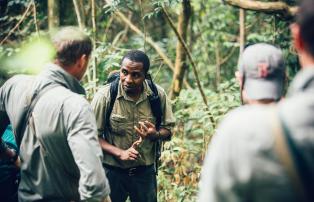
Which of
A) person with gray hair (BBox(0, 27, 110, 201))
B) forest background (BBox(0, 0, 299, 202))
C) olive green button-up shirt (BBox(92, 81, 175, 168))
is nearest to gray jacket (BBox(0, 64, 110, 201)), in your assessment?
person with gray hair (BBox(0, 27, 110, 201))

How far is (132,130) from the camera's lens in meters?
4.54

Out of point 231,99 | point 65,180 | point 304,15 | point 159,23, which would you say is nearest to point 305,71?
point 304,15

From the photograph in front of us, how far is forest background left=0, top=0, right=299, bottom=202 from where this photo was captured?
19.7ft

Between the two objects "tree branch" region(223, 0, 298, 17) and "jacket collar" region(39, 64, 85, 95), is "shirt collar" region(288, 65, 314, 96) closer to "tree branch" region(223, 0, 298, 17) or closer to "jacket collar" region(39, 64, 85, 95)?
"jacket collar" region(39, 64, 85, 95)

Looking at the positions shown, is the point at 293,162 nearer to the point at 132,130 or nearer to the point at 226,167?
the point at 226,167

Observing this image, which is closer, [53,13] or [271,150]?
[271,150]

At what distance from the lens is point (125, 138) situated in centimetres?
451

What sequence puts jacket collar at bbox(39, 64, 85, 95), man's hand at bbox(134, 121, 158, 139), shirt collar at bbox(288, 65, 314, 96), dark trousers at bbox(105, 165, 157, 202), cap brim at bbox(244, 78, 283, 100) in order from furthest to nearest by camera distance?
dark trousers at bbox(105, 165, 157, 202)
man's hand at bbox(134, 121, 158, 139)
jacket collar at bbox(39, 64, 85, 95)
cap brim at bbox(244, 78, 283, 100)
shirt collar at bbox(288, 65, 314, 96)

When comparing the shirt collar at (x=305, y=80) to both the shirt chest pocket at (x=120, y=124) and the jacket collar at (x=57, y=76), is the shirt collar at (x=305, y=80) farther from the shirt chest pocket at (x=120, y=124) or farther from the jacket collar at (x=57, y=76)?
the shirt chest pocket at (x=120, y=124)

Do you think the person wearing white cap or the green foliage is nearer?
the person wearing white cap

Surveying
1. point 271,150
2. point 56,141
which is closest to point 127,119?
point 56,141

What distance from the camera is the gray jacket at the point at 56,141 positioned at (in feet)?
9.21

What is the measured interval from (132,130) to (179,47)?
3054 mm

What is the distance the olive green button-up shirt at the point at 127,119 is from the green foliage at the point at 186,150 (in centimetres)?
127
